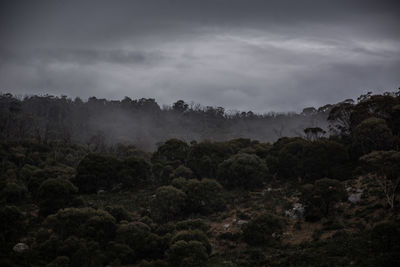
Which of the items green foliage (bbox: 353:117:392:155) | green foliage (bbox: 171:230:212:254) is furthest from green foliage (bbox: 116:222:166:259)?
green foliage (bbox: 353:117:392:155)

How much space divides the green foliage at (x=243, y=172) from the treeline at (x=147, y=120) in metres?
77.5

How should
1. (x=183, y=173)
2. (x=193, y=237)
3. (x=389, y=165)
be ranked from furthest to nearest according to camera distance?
(x=183, y=173) → (x=389, y=165) → (x=193, y=237)

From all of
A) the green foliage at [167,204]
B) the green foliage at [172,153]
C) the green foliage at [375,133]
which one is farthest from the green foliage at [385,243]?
the green foliage at [172,153]

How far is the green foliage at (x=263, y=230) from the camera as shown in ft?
105

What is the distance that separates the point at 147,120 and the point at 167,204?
131 m

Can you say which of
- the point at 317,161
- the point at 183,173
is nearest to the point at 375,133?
the point at 317,161

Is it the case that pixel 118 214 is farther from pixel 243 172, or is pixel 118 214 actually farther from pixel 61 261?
pixel 243 172

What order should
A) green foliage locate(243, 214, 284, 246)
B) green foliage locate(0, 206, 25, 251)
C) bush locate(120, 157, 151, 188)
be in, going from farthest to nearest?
bush locate(120, 157, 151, 188), green foliage locate(0, 206, 25, 251), green foliage locate(243, 214, 284, 246)

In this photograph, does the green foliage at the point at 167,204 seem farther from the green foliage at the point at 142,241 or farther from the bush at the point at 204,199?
the green foliage at the point at 142,241

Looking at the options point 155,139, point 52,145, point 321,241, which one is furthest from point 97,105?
point 321,241

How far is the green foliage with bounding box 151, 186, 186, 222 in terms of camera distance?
4156 centimetres

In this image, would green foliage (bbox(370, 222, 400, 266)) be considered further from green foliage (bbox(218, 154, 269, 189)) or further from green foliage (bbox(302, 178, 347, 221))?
green foliage (bbox(218, 154, 269, 189))

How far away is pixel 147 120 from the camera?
170m

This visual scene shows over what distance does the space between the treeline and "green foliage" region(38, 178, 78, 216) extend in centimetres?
8503
